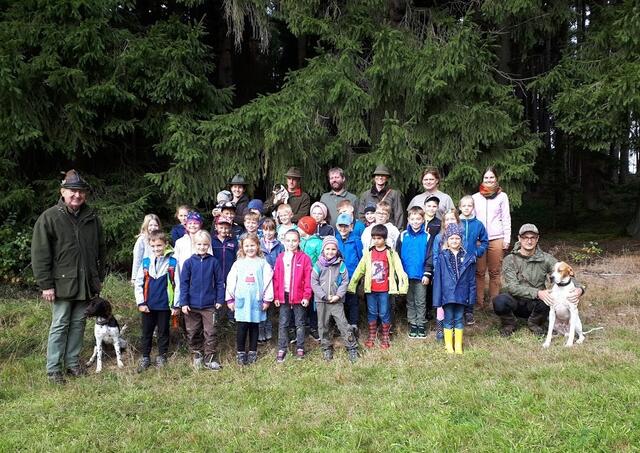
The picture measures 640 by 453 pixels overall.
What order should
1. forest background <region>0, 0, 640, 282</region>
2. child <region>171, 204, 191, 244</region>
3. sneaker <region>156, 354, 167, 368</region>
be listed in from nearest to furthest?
sneaker <region>156, 354, 167, 368</region> < child <region>171, 204, 191, 244</region> < forest background <region>0, 0, 640, 282</region>

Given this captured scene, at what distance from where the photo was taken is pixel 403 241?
652 centimetres

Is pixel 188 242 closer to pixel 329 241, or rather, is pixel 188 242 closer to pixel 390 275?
pixel 329 241

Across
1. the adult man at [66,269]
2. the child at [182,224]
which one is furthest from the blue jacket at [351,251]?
the adult man at [66,269]

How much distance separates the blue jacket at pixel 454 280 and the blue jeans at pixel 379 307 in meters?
0.61

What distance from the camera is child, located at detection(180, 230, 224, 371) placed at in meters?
5.85

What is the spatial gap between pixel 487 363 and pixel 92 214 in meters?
4.63

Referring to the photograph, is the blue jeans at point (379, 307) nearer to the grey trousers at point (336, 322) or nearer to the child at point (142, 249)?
the grey trousers at point (336, 322)

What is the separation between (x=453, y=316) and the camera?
5965 mm

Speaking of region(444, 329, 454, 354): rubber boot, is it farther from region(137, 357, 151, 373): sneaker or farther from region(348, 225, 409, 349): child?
region(137, 357, 151, 373): sneaker

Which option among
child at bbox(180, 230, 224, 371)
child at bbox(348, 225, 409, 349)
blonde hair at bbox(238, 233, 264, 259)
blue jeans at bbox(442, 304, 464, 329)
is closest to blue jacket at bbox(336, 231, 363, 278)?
child at bbox(348, 225, 409, 349)

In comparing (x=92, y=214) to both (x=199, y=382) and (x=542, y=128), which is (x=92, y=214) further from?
(x=542, y=128)

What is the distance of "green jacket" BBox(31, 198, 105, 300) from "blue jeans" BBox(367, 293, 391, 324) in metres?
3.21

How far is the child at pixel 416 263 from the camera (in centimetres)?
640

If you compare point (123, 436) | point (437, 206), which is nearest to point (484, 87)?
point (437, 206)
